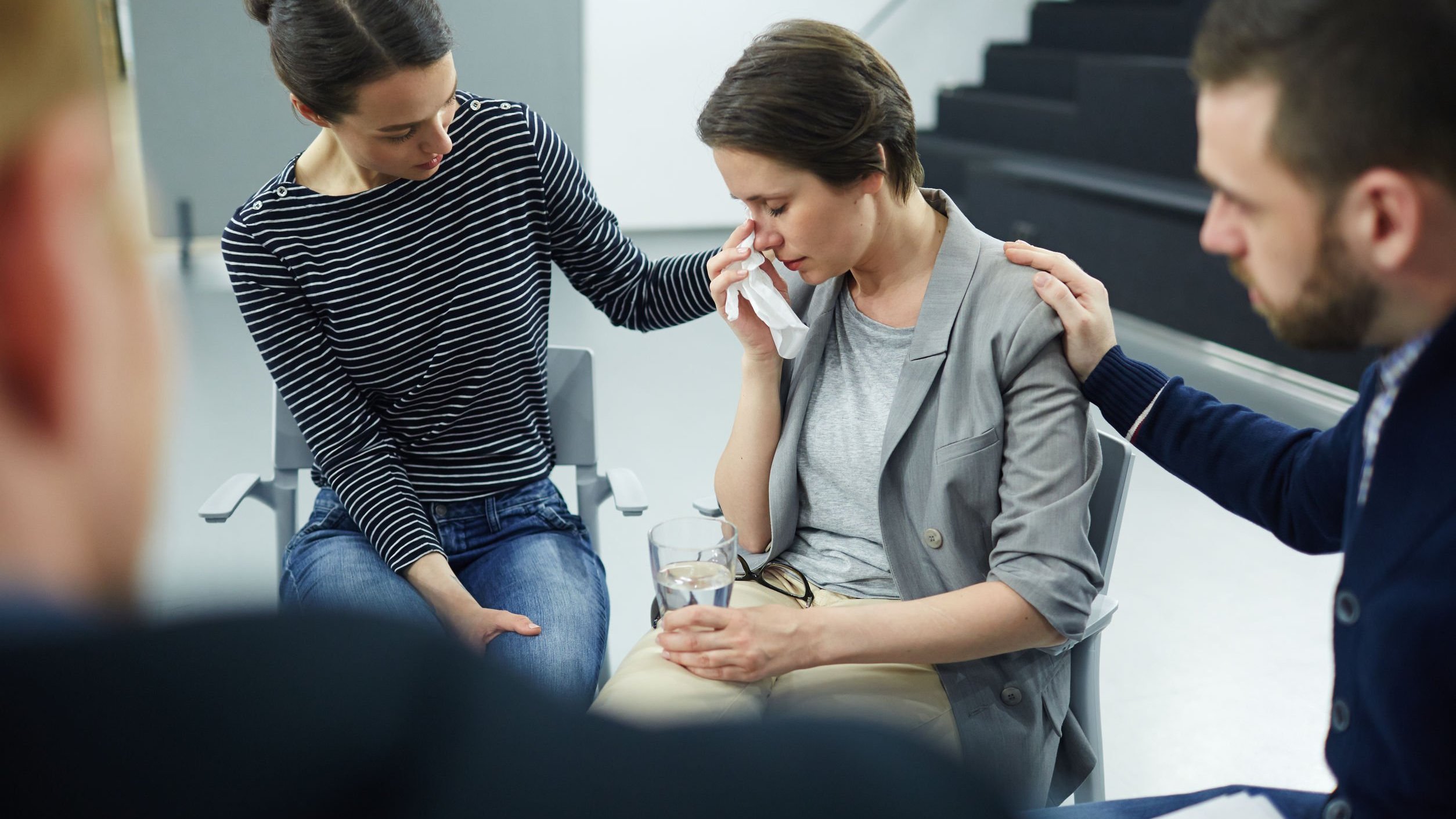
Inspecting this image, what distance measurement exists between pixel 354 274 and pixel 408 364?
0.16 meters

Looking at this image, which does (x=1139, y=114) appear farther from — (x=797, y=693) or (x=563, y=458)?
(x=797, y=693)

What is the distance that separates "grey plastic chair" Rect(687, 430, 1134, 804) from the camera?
1.49 m

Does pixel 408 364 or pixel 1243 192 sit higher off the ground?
pixel 1243 192

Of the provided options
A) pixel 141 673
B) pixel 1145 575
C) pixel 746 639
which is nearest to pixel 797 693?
pixel 746 639

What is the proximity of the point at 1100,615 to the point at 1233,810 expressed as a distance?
420mm

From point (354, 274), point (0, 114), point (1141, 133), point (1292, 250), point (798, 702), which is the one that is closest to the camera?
point (0, 114)

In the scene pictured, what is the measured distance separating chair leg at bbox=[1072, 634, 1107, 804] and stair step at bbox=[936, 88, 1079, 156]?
4.53 meters

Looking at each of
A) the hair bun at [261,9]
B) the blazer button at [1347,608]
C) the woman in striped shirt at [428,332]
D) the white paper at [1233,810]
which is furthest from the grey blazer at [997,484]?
the hair bun at [261,9]

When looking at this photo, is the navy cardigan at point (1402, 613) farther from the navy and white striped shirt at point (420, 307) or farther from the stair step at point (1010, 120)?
the stair step at point (1010, 120)

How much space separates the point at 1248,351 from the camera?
4.20 meters

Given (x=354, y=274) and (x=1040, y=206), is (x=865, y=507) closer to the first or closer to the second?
(x=354, y=274)

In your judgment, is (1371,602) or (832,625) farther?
(832,625)

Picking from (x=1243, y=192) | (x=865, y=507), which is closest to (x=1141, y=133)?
(x=865, y=507)

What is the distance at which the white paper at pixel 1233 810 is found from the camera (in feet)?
3.44
